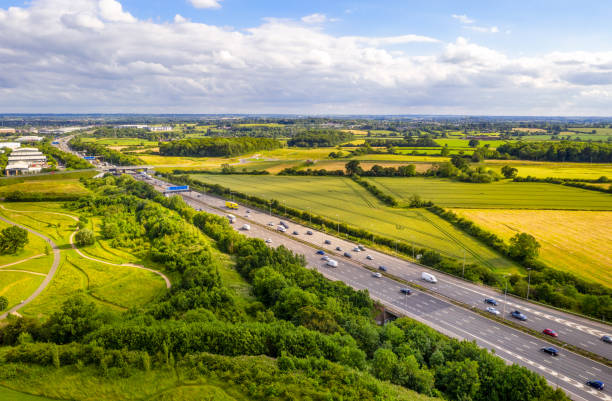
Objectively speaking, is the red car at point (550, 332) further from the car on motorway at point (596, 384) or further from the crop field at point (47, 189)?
the crop field at point (47, 189)

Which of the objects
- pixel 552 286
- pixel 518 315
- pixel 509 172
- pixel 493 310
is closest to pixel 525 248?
pixel 552 286

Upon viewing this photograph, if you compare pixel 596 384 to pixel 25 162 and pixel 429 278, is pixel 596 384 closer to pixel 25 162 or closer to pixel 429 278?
pixel 429 278

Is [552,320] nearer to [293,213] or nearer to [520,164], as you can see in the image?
[293,213]

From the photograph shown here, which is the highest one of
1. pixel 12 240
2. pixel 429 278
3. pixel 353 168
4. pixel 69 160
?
pixel 353 168

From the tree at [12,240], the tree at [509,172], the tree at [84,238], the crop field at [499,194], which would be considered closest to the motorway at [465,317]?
the tree at [84,238]

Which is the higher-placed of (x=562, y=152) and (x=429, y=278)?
(x=562, y=152)

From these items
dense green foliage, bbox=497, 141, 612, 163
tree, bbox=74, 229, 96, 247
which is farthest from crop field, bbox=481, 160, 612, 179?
tree, bbox=74, 229, 96, 247

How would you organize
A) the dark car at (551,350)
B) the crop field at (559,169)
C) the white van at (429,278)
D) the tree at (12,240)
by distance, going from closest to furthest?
1. the dark car at (551,350)
2. the white van at (429,278)
3. the tree at (12,240)
4. the crop field at (559,169)

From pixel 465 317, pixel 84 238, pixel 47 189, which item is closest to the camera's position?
pixel 465 317
